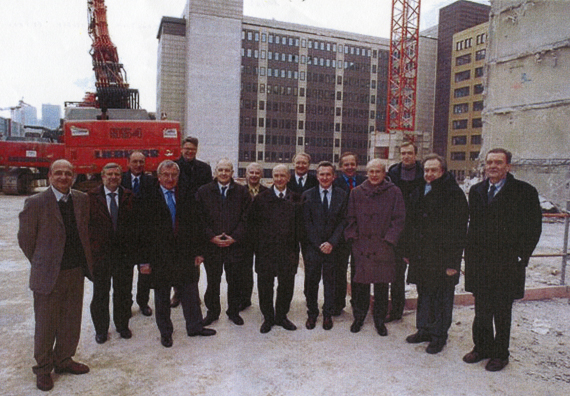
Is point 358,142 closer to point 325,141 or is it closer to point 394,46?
point 325,141

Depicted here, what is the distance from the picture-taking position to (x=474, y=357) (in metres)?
4.09

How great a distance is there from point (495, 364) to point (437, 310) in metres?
0.75

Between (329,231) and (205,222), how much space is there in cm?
148

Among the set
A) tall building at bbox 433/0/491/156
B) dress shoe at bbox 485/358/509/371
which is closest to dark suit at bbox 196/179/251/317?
dress shoe at bbox 485/358/509/371

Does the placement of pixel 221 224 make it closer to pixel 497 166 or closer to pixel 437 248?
pixel 437 248

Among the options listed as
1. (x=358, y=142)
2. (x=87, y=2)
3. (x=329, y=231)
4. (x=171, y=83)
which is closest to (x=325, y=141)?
(x=358, y=142)

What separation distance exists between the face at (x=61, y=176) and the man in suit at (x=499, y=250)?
3.85 metres

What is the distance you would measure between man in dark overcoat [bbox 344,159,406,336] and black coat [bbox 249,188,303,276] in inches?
27.1

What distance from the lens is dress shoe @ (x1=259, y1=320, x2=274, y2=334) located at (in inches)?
191

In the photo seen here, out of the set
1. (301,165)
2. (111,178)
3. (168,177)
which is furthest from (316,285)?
(111,178)

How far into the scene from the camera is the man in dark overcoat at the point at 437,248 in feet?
14.3

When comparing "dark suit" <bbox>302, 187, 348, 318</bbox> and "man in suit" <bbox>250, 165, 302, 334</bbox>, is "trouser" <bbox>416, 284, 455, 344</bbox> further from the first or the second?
"man in suit" <bbox>250, 165, 302, 334</bbox>

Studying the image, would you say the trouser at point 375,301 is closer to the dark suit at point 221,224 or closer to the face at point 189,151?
the dark suit at point 221,224

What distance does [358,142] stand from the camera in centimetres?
7900
